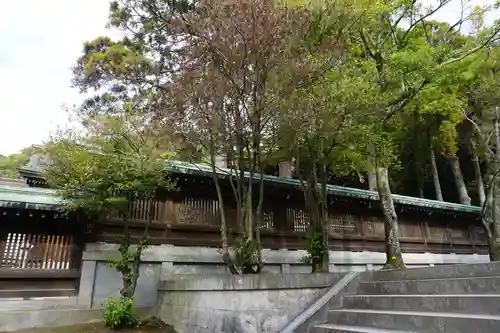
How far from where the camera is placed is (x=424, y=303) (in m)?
5.27

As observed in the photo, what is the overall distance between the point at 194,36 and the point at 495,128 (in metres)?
11.2

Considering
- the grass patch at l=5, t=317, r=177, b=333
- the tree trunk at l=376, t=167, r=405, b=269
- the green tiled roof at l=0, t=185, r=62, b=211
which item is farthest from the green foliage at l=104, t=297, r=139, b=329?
the tree trunk at l=376, t=167, r=405, b=269

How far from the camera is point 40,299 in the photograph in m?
8.72

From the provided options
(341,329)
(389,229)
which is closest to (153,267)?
(341,329)

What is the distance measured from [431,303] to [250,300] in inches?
111

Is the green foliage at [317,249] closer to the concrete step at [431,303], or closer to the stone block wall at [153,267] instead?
the concrete step at [431,303]

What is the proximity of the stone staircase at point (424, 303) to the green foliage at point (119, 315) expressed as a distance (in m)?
4.18

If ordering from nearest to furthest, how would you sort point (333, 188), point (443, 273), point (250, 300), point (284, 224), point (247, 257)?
point (250, 300)
point (443, 273)
point (247, 257)
point (284, 224)
point (333, 188)

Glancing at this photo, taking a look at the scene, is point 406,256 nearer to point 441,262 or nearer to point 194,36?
point 441,262

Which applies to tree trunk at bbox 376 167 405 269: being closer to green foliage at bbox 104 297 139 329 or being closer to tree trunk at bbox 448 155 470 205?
green foliage at bbox 104 297 139 329

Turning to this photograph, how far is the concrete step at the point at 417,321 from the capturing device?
4.25 m

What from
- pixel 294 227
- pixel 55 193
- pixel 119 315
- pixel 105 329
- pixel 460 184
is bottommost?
pixel 105 329

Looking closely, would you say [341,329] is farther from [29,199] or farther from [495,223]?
[495,223]

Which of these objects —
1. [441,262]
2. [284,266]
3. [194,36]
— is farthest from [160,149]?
[441,262]
